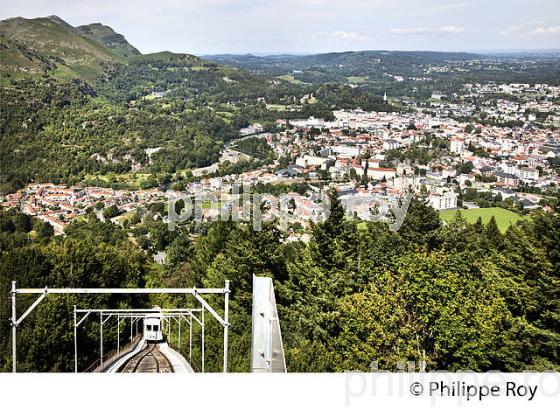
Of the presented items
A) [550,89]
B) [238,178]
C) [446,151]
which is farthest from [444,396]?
[446,151]

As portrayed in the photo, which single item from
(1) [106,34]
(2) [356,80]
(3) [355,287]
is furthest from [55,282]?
(2) [356,80]

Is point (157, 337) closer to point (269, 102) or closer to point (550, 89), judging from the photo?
point (550, 89)

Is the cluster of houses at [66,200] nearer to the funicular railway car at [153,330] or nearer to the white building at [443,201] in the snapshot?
the funicular railway car at [153,330]

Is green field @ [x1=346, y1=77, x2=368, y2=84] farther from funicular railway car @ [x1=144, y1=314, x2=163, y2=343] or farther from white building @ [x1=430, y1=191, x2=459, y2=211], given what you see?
funicular railway car @ [x1=144, y1=314, x2=163, y2=343]

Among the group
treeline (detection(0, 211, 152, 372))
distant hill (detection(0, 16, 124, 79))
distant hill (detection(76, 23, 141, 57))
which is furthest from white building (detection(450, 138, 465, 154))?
distant hill (detection(0, 16, 124, 79))

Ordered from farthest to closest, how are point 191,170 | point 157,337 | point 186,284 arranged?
point 191,170 < point 186,284 < point 157,337
